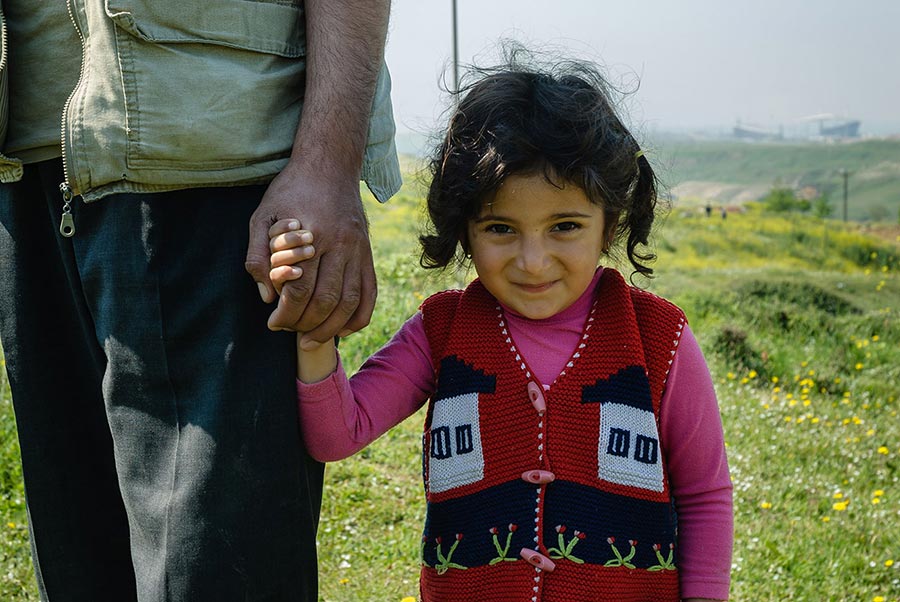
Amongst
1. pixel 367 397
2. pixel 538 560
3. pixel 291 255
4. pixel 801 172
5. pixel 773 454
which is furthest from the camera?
pixel 801 172

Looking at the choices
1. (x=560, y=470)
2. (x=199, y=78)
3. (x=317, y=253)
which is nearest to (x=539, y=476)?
(x=560, y=470)

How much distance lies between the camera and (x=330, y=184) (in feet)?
4.58

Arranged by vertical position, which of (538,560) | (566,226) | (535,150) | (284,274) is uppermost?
(535,150)

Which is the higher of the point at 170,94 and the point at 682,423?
the point at 170,94

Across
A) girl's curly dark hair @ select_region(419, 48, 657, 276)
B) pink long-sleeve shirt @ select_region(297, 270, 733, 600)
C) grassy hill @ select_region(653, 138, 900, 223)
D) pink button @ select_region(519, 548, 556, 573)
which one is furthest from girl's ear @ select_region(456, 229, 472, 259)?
grassy hill @ select_region(653, 138, 900, 223)

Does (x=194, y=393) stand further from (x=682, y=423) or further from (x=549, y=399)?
(x=682, y=423)

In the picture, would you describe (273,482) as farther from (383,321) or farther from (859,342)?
(859,342)

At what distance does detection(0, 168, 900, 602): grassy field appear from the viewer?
9.52 feet

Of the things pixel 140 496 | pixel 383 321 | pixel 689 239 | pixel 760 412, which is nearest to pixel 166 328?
pixel 140 496

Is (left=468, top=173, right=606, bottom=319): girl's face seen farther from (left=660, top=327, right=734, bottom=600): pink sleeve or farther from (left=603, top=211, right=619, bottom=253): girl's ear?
(left=660, top=327, right=734, bottom=600): pink sleeve

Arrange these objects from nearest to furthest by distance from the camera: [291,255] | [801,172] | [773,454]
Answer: [291,255]
[773,454]
[801,172]

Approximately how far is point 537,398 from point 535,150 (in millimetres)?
406

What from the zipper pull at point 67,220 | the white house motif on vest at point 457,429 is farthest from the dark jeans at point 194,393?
the white house motif on vest at point 457,429

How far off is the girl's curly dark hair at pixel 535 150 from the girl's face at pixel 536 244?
0.02 m
